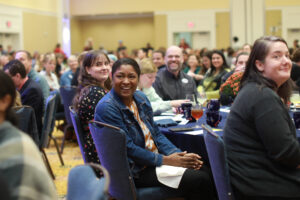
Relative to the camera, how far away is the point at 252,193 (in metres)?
2.08

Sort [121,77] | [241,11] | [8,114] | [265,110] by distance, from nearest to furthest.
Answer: [8,114] < [265,110] < [121,77] < [241,11]

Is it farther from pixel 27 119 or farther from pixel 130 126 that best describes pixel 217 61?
pixel 130 126

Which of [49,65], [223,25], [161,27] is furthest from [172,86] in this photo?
[161,27]

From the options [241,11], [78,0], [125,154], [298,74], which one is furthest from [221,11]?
[125,154]

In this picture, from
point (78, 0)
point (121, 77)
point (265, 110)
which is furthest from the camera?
point (78, 0)

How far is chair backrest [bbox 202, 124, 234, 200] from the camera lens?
2.10 m

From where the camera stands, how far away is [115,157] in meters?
2.44

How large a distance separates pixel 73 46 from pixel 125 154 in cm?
1843

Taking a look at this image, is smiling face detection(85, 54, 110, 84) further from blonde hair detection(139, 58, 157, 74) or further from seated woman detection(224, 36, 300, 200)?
seated woman detection(224, 36, 300, 200)

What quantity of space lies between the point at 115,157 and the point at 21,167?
1.17 m

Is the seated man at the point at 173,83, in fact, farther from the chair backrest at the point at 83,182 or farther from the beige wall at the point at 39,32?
the beige wall at the point at 39,32

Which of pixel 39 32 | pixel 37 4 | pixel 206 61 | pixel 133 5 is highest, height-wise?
pixel 133 5

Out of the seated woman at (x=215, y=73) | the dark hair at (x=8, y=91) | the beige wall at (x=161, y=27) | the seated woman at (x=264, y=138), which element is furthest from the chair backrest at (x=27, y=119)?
the beige wall at (x=161, y=27)

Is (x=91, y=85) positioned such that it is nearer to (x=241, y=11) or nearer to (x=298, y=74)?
(x=298, y=74)
